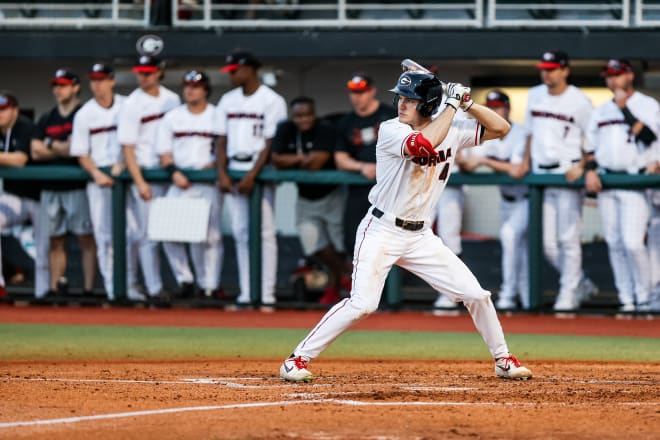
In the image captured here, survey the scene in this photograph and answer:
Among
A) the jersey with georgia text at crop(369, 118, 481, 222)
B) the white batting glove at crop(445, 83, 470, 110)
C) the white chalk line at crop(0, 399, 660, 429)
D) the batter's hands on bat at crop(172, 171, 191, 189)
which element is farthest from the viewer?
the batter's hands on bat at crop(172, 171, 191, 189)

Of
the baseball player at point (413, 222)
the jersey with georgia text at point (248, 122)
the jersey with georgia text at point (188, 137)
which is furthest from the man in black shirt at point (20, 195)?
the baseball player at point (413, 222)

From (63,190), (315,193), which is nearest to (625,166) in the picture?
(315,193)

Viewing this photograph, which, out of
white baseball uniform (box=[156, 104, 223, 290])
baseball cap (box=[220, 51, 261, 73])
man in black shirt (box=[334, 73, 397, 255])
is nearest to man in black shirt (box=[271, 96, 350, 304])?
man in black shirt (box=[334, 73, 397, 255])

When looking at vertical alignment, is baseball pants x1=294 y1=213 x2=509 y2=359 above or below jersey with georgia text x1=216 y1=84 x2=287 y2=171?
below

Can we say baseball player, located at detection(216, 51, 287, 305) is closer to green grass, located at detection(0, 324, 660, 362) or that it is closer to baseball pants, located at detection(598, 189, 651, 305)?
green grass, located at detection(0, 324, 660, 362)

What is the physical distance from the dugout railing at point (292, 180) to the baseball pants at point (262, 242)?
5cm

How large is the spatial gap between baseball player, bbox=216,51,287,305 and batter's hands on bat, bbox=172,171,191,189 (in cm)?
31

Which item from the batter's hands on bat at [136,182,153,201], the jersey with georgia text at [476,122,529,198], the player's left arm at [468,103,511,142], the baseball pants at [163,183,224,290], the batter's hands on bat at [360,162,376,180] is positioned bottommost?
the baseball pants at [163,183,224,290]

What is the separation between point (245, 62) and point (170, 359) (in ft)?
12.5

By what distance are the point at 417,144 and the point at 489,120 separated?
0.60m

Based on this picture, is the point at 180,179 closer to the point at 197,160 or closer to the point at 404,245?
the point at 197,160

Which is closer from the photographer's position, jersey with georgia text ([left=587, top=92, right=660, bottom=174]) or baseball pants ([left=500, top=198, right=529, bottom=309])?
jersey with georgia text ([left=587, top=92, right=660, bottom=174])

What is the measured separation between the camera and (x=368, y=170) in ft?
35.5

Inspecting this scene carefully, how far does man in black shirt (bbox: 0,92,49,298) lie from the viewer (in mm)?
11703
